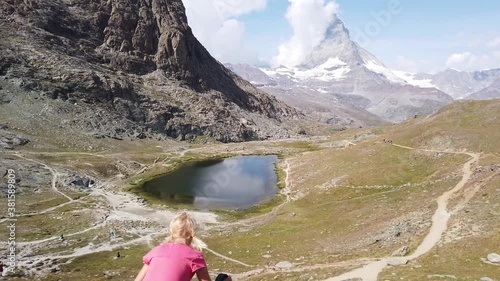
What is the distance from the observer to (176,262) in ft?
28.7

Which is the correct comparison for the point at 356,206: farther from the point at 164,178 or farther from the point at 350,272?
the point at 164,178

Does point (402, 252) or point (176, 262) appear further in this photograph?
point (402, 252)

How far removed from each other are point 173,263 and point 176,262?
0.08 m

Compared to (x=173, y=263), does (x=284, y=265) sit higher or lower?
lower

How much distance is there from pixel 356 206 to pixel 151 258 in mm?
67878

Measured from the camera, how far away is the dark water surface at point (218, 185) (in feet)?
349

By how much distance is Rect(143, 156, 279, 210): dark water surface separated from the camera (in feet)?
349

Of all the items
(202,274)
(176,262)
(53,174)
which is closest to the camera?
(176,262)

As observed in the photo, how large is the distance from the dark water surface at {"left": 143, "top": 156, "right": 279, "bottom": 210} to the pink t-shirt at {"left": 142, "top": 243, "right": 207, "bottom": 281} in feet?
296

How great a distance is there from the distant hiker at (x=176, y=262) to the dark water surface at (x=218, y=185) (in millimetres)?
89969

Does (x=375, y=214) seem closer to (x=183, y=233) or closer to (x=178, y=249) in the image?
(x=183, y=233)

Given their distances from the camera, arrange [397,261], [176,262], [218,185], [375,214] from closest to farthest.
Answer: [176,262] < [397,261] < [375,214] < [218,185]

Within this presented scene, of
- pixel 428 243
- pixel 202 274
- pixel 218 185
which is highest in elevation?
pixel 202 274

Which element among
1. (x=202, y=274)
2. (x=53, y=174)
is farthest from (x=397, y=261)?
(x=53, y=174)
